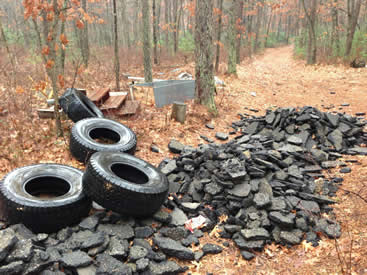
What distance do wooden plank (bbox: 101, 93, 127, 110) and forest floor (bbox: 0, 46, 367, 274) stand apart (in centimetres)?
48

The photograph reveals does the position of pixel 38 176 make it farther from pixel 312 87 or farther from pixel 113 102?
pixel 312 87

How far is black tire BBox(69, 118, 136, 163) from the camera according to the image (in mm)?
5402

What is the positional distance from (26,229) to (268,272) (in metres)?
3.03

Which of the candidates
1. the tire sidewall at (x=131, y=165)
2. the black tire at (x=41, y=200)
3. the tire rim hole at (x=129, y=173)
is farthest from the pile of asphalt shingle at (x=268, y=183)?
the black tire at (x=41, y=200)

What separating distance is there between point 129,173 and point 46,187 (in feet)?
4.45

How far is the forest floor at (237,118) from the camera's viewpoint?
3.43m

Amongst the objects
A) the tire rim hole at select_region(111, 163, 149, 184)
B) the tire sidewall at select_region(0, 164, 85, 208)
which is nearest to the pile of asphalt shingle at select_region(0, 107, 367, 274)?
the tire sidewall at select_region(0, 164, 85, 208)

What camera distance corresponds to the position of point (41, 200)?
3.80 metres

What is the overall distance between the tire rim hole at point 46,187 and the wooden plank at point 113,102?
11.0ft

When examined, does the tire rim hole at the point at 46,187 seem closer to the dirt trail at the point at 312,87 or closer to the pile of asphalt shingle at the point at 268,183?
the pile of asphalt shingle at the point at 268,183

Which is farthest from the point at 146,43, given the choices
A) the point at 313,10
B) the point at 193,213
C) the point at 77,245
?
the point at 313,10

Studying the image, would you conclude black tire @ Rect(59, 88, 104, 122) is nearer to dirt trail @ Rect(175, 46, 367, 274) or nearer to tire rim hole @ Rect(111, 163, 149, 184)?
tire rim hole @ Rect(111, 163, 149, 184)

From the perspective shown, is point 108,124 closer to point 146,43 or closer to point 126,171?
point 126,171

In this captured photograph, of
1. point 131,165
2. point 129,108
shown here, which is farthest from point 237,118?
point 131,165
